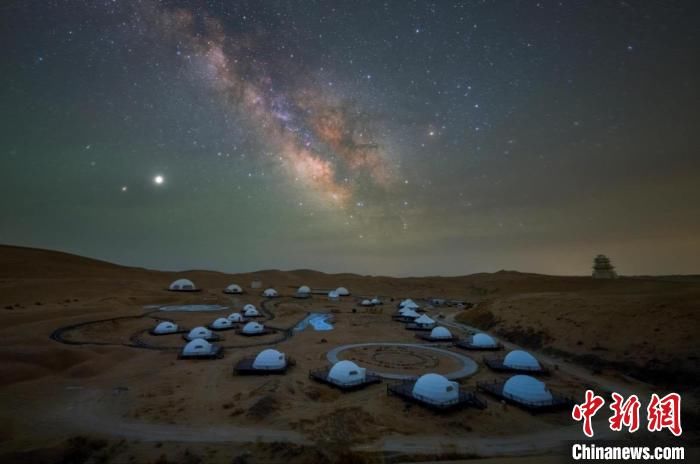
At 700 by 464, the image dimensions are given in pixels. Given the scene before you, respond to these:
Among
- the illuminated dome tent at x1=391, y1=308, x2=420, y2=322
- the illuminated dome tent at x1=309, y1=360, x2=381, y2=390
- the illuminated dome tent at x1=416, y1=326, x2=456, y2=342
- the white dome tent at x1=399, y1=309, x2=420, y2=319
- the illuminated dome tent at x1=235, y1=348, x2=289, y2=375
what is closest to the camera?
the illuminated dome tent at x1=309, y1=360, x2=381, y2=390

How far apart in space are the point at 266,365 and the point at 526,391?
91.2 ft

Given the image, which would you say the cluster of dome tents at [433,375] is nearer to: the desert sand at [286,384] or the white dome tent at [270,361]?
the white dome tent at [270,361]

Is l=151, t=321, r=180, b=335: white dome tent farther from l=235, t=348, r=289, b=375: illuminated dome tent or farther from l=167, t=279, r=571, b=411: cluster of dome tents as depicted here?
l=235, t=348, r=289, b=375: illuminated dome tent

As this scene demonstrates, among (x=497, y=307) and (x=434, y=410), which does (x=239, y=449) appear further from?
(x=497, y=307)

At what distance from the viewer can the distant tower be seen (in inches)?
5236

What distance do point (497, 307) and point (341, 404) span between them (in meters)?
59.0

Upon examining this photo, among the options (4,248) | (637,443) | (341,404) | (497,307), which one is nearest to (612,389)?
(637,443)

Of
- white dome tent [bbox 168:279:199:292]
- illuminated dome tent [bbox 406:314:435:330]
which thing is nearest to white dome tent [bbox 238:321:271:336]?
illuminated dome tent [bbox 406:314:435:330]

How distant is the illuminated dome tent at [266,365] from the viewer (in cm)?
4147

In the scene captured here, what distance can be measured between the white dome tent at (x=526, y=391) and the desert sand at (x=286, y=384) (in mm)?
1476

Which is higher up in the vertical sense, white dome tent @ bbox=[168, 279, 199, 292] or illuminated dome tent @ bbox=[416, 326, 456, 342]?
white dome tent @ bbox=[168, 279, 199, 292]

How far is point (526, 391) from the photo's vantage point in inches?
1293

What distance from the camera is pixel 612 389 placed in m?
37.8

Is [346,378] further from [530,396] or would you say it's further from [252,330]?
[252,330]
